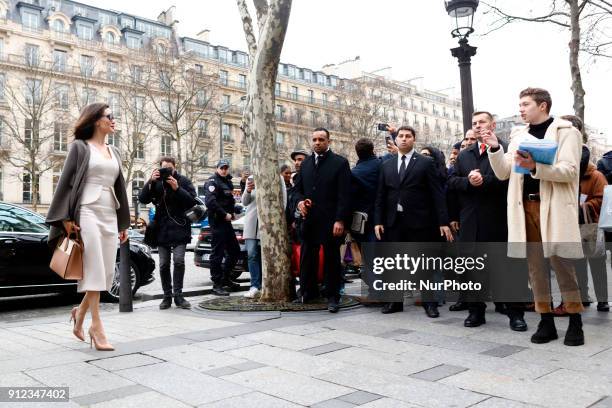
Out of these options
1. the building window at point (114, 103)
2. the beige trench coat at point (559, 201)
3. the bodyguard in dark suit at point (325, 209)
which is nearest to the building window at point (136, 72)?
the building window at point (114, 103)

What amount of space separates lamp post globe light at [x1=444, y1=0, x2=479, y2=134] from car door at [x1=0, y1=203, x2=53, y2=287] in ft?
20.9

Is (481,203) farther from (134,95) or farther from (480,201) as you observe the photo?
(134,95)

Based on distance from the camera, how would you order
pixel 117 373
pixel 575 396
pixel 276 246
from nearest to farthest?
pixel 575 396 → pixel 117 373 → pixel 276 246

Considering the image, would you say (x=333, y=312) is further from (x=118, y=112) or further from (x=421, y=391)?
(x=118, y=112)

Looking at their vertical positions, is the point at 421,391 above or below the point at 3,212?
below

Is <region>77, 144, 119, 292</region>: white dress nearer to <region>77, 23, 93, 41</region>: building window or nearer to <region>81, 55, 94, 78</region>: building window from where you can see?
<region>81, 55, 94, 78</region>: building window

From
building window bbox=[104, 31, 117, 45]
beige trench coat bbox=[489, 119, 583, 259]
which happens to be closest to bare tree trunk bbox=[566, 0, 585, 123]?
beige trench coat bbox=[489, 119, 583, 259]

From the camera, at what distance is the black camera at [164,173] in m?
7.10

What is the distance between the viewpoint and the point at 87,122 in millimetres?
4930

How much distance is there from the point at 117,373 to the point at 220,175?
16.5 ft

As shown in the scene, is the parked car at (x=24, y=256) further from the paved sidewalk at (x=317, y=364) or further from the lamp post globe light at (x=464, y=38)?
the lamp post globe light at (x=464, y=38)

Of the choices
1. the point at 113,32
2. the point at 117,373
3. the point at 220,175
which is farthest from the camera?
the point at 113,32

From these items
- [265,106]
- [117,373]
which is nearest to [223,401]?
[117,373]

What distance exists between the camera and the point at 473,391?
3346 mm
